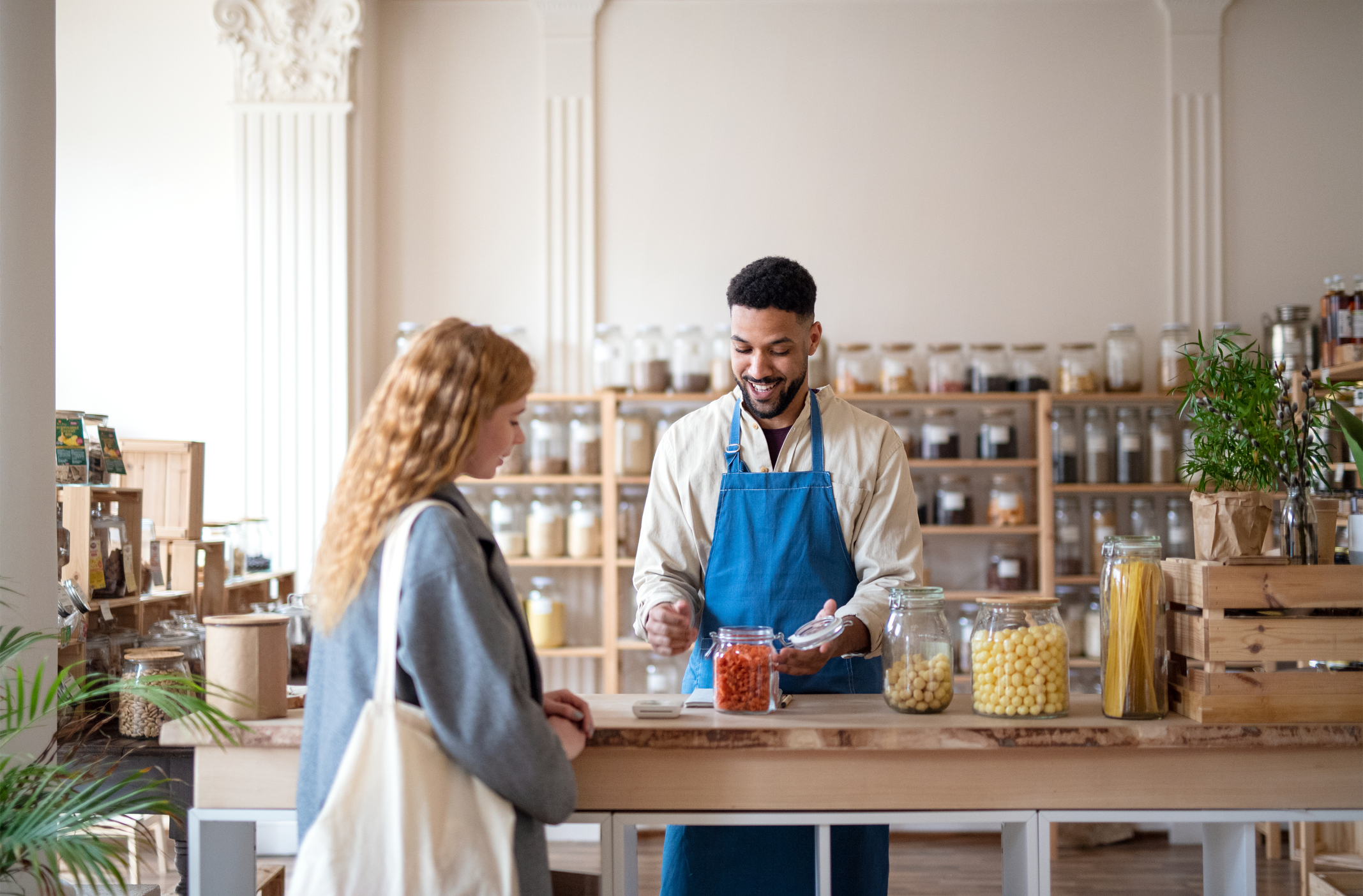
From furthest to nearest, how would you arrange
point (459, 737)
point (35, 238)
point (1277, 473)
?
point (35, 238), point (1277, 473), point (459, 737)

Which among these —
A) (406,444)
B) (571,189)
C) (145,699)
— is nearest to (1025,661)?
(406,444)

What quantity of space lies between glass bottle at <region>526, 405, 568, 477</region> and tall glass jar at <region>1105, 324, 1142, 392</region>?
6.99 feet

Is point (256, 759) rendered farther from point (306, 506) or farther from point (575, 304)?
point (575, 304)

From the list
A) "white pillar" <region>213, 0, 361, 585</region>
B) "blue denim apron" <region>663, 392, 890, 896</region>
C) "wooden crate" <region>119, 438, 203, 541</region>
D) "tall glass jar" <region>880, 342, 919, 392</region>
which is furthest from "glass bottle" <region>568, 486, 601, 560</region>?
"blue denim apron" <region>663, 392, 890, 896</region>

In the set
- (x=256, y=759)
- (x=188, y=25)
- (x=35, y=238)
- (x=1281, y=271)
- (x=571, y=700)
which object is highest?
(x=188, y=25)

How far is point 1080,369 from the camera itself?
4156 millimetres

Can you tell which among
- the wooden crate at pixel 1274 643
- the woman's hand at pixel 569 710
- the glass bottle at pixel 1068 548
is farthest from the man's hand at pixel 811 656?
the glass bottle at pixel 1068 548

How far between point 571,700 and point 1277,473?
111 cm

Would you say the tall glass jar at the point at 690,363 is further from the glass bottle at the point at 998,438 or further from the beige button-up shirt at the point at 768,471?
the beige button-up shirt at the point at 768,471

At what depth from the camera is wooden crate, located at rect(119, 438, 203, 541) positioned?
10.3 ft

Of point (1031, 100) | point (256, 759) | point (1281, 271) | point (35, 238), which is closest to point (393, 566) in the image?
point (256, 759)

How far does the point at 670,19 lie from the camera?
4387 mm

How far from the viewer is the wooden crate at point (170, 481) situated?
3.15 metres

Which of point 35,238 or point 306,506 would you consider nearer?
point 35,238
